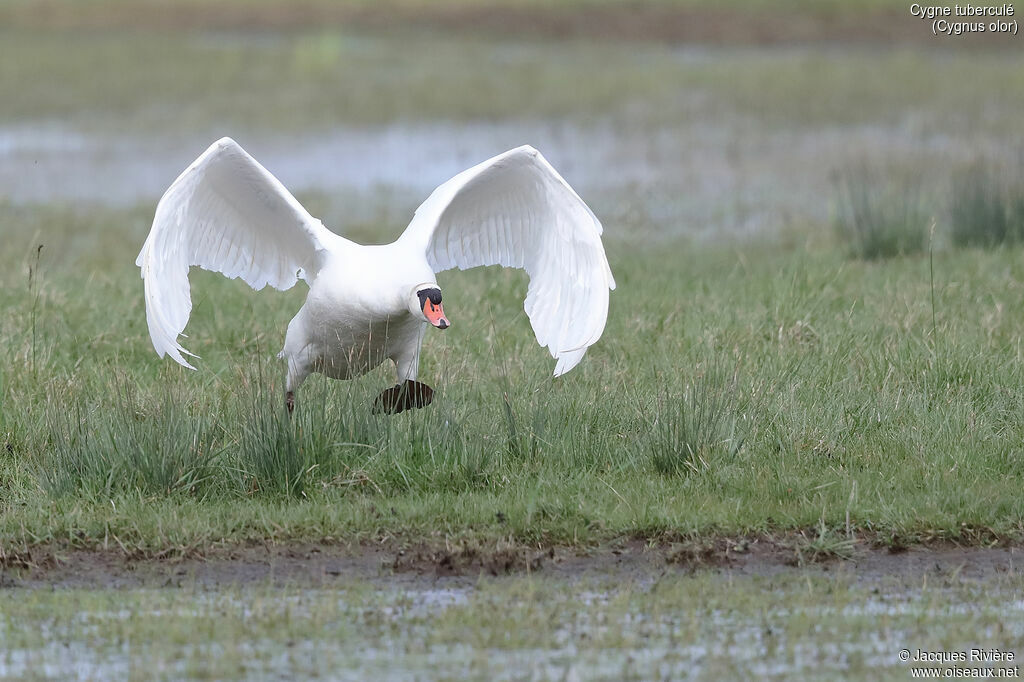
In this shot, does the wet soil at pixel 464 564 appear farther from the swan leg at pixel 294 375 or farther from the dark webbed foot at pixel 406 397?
the swan leg at pixel 294 375

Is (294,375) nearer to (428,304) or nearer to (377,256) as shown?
(377,256)

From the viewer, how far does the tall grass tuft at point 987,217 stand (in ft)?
39.6

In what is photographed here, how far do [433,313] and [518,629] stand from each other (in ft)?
6.36

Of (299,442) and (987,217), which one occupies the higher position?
(987,217)

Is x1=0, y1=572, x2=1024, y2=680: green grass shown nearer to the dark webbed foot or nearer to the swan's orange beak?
the swan's orange beak

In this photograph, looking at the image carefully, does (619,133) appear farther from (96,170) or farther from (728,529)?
(728,529)

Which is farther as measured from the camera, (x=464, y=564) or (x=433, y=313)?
(x=433, y=313)

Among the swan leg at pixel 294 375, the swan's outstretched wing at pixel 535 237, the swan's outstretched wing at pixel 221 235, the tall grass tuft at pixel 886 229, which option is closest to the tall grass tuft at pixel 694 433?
the swan's outstretched wing at pixel 535 237

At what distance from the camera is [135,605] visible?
571cm

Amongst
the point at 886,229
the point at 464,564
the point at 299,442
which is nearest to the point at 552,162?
the point at 886,229

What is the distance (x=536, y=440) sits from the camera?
7.22m

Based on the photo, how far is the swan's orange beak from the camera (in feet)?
22.5

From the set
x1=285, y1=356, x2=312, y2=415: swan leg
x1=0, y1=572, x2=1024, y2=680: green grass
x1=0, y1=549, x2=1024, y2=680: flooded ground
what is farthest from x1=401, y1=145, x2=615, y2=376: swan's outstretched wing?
x1=0, y1=572, x2=1024, y2=680: green grass

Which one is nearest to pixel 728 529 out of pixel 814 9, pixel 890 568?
pixel 890 568
